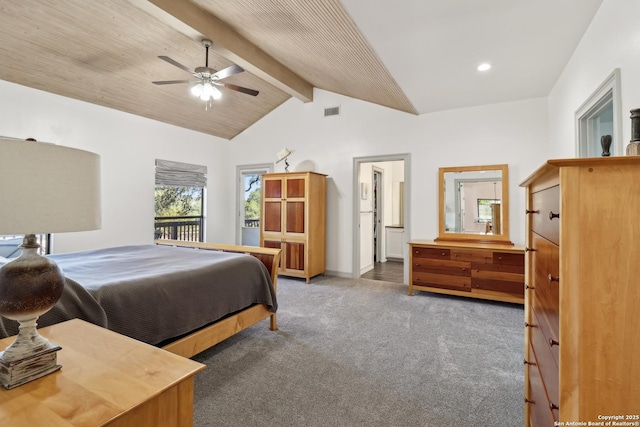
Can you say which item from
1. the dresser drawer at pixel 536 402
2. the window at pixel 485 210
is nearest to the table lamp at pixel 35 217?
the dresser drawer at pixel 536 402

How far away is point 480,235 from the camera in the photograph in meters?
4.29

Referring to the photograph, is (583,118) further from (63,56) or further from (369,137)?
(63,56)

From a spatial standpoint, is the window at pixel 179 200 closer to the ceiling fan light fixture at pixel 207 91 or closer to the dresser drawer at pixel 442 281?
the ceiling fan light fixture at pixel 207 91

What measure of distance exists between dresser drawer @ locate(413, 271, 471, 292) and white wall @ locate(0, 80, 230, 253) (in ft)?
13.8

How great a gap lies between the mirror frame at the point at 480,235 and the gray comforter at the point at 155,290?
9.11 ft

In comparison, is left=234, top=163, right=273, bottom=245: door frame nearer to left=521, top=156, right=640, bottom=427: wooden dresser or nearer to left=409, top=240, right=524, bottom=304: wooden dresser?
left=409, top=240, right=524, bottom=304: wooden dresser

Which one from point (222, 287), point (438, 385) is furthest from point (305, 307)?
point (438, 385)

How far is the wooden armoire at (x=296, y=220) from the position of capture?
493 centimetres

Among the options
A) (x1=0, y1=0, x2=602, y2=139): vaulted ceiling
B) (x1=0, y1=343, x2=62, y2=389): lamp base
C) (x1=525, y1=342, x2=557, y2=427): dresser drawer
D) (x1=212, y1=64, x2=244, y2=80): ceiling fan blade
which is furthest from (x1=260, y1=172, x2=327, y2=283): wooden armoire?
(x1=0, y1=343, x2=62, y2=389): lamp base

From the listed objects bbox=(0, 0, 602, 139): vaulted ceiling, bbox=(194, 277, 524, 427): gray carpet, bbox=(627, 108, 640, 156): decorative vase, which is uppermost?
bbox=(0, 0, 602, 139): vaulted ceiling

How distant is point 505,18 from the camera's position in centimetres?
229

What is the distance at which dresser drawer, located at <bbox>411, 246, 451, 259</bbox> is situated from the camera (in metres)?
4.07

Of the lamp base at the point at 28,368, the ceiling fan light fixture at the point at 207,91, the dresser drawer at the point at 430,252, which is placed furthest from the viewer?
the dresser drawer at the point at 430,252

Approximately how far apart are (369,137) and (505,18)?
2.83 metres
